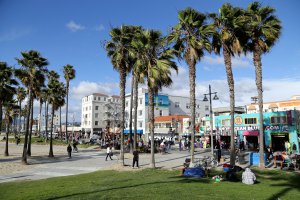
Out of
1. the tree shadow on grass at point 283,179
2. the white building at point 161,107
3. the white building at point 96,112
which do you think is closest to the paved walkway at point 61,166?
the tree shadow on grass at point 283,179

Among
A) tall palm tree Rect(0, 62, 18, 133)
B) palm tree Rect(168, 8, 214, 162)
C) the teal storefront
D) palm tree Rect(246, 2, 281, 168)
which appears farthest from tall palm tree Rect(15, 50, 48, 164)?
the teal storefront

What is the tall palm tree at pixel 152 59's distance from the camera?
1991 cm

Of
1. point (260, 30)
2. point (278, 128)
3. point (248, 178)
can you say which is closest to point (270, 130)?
point (278, 128)

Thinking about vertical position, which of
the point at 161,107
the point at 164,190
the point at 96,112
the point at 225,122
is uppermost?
the point at 161,107

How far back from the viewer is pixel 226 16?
1945 cm

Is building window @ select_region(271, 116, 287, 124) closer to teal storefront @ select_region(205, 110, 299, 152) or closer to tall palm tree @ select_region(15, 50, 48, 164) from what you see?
teal storefront @ select_region(205, 110, 299, 152)

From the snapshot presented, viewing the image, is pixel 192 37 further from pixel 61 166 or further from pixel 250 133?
pixel 250 133

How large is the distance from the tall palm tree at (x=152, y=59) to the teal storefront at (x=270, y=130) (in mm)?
22696

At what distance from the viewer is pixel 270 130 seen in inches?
1483

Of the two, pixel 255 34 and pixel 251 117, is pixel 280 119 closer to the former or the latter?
pixel 251 117

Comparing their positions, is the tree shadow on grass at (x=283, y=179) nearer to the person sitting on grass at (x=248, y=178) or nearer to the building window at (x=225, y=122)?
the person sitting on grass at (x=248, y=178)

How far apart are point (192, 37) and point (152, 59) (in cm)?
331

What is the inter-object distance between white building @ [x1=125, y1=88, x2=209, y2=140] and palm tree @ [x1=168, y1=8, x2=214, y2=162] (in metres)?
47.4

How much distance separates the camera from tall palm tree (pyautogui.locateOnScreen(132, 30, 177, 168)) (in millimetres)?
19906
